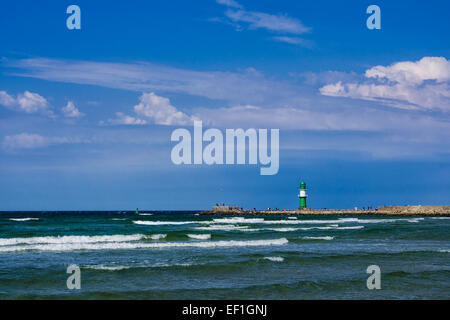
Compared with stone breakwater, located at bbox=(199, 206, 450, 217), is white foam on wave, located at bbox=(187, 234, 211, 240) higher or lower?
higher

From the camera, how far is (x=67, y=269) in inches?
619

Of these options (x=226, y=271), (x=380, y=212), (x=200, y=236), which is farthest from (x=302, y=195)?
(x=226, y=271)

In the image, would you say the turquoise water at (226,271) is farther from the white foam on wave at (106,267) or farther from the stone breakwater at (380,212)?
the stone breakwater at (380,212)

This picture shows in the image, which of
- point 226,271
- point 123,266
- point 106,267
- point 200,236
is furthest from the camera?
point 200,236

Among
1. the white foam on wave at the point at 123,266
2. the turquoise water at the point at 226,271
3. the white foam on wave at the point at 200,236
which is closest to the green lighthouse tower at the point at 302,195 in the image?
the white foam on wave at the point at 200,236

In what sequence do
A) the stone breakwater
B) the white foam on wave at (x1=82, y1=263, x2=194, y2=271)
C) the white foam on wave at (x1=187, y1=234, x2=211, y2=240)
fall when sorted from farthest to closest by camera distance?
the stone breakwater, the white foam on wave at (x1=187, y1=234, x2=211, y2=240), the white foam on wave at (x1=82, y1=263, x2=194, y2=271)

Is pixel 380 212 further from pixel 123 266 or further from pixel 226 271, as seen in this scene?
pixel 123 266

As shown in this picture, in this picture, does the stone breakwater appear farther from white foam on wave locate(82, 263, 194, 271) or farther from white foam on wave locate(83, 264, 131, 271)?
white foam on wave locate(83, 264, 131, 271)

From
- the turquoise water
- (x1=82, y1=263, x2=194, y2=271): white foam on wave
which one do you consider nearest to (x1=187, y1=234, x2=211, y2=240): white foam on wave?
the turquoise water

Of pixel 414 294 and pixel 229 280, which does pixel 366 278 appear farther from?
pixel 229 280

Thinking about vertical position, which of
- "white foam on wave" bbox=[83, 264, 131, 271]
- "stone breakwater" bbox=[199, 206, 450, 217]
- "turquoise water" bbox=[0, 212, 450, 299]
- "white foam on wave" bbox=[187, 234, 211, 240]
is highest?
"white foam on wave" bbox=[83, 264, 131, 271]

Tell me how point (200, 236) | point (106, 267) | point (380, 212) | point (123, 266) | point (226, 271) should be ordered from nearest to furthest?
point (226, 271) < point (106, 267) < point (123, 266) < point (200, 236) < point (380, 212)

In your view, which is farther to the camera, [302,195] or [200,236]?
[302,195]
